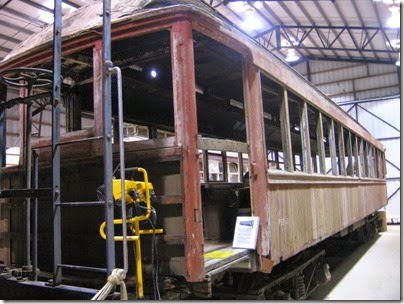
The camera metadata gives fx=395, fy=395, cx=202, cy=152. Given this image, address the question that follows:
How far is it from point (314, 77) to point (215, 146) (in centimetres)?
2108

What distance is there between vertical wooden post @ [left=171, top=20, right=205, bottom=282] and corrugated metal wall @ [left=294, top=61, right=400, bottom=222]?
18649mm

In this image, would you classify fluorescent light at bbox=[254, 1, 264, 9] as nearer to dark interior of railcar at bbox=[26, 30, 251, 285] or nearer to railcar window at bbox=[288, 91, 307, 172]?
railcar window at bbox=[288, 91, 307, 172]

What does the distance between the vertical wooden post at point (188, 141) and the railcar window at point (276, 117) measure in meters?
1.42

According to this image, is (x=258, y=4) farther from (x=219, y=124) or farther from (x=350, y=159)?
(x=219, y=124)

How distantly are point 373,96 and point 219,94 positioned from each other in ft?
58.5

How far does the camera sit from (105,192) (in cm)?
215

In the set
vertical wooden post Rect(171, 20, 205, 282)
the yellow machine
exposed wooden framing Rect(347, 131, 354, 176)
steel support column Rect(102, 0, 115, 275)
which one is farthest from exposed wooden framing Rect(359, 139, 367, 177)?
steel support column Rect(102, 0, 115, 275)

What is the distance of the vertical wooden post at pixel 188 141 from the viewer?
8.08 ft

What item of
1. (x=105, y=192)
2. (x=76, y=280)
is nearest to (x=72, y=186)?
(x=76, y=280)

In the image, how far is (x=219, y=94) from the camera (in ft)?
17.2

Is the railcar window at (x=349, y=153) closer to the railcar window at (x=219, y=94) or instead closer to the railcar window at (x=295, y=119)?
the railcar window at (x=295, y=119)

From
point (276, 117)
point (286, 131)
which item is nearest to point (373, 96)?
point (276, 117)

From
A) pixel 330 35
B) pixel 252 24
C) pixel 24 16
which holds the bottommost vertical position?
pixel 24 16

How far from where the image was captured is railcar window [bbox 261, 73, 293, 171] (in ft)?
13.5
